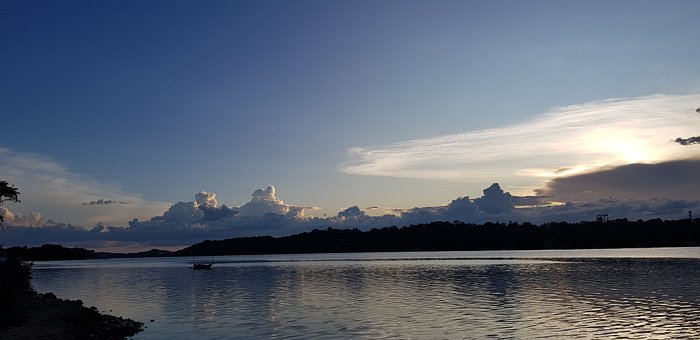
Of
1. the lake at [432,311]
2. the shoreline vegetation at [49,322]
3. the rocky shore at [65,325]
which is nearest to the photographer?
the rocky shore at [65,325]

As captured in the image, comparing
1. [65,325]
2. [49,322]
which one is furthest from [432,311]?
[49,322]

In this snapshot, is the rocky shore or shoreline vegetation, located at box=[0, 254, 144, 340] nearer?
the rocky shore

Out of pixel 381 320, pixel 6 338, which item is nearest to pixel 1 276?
pixel 6 338

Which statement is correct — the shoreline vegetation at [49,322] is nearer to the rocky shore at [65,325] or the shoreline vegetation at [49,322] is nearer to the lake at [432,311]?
the rocky shore at [65,325]

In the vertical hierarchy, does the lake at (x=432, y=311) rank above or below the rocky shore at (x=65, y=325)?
below

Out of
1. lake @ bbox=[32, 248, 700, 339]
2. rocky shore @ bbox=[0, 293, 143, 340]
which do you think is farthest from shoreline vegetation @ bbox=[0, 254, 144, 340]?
lake @ bbox=[32, 248, 700, 339]

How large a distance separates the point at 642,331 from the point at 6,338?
3891cm

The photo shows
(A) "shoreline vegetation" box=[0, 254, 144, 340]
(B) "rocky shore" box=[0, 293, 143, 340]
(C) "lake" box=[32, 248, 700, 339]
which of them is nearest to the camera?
(B) "rocky shore" box=[0, 293, 143, 340]

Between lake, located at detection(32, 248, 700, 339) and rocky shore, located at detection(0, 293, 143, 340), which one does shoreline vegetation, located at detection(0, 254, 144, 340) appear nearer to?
rocky shore, located at detection(0, 293, 143, 340)

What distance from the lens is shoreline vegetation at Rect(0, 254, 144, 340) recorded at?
3699cm

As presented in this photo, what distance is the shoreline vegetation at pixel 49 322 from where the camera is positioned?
3699cm

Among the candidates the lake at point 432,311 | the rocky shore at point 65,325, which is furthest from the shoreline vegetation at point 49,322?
the lake at point 432,311

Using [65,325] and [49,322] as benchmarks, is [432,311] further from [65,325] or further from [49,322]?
[49,322]

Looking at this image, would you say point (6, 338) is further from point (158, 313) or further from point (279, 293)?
point (279, 293)
